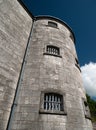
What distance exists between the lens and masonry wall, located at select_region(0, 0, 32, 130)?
22.9ft

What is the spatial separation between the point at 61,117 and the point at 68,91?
2.08 m

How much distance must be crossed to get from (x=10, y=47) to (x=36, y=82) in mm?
3477

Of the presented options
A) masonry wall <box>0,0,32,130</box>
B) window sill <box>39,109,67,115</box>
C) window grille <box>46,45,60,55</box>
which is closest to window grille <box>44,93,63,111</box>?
window sill <box>39,109,67,115</box>

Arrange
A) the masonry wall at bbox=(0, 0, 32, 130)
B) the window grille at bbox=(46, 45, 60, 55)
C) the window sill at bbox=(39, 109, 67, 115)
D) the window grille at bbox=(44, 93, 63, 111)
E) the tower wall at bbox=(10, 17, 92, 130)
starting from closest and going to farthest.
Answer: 1. the tower wall at bbox=(10, 17, 92, 130)
2. the window sill at bbox=(39, 109, 67, 115)
3. the masonry wall at bbox=(0, 0, 32, 130)
4. the window grille at bbox=(44, 93, 63, 111)
5. the window grille at bbox=(46, 45, 60, 55)

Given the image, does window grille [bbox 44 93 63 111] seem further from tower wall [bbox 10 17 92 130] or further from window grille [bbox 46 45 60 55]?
window grille [bbox 46 45 60 55]

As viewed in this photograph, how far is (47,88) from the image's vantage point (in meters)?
7.95

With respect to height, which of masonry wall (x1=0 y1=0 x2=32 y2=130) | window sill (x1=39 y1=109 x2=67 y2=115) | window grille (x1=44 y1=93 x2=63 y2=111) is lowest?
window sill (x1=39 y1=109 x2=67 y2=115)

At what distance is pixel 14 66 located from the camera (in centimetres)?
855

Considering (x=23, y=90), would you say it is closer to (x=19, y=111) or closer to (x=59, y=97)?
(x=19, y=111)

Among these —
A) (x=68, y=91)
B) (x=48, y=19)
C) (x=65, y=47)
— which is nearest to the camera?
(x=68, y=91)

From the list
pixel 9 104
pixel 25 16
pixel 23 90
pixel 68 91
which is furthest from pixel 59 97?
pixel 25 16

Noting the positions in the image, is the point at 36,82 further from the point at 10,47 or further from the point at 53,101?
the point at 10,47

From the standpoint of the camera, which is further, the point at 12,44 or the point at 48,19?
the point at 48,19

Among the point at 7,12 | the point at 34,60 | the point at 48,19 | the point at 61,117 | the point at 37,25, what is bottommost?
the point at 61,117
